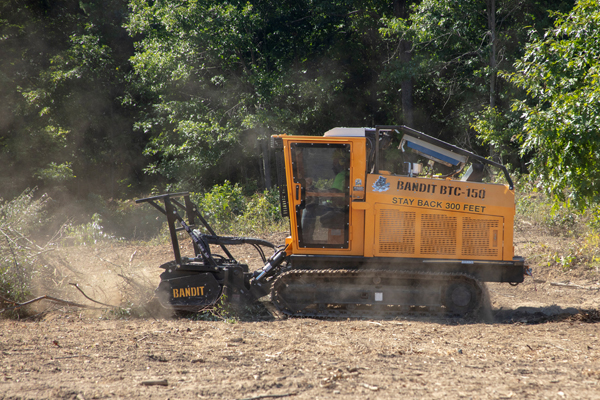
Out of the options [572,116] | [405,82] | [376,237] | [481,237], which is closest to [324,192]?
[376,237]

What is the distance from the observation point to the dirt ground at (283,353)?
12.2 ft

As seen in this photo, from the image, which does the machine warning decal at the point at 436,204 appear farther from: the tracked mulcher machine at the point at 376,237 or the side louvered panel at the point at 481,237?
the side louvered panel at the point at 481,237

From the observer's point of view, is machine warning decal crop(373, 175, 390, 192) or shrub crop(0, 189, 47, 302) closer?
machine warning decal crop(373, 175, 390, 192)

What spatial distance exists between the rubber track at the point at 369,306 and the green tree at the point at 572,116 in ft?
8.47

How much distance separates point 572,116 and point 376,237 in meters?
3.34

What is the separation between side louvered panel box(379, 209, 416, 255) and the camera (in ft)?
20.1

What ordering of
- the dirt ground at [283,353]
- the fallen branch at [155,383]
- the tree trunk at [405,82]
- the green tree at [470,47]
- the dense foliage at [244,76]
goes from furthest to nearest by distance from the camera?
the tree trunk at [405,82] → the dense foliage at [244,76] → the green tree at [470,47] → the fallen branch at [155,383] → the dirt ground at [283,353]

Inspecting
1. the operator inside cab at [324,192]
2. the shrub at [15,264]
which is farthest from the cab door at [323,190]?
the shrub at [15,264]

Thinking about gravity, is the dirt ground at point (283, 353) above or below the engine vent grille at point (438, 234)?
below

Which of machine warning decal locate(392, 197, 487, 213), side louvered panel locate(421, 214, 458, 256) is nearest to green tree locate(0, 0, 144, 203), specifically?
machine warning decal locate(392, 197, 487, 213)

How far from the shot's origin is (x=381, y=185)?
239 inches

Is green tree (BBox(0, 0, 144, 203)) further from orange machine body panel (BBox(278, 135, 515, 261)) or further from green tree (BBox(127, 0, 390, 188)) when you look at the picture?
orange machine body panel (BBox(278, 135, 515, 261))

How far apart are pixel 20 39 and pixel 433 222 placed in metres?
18.8

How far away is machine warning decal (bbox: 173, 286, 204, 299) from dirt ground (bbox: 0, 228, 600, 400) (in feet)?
1.07
